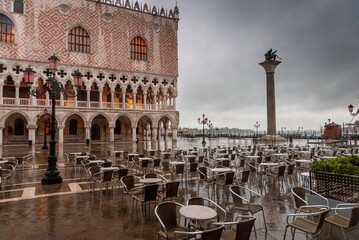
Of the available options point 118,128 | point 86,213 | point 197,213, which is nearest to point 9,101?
point 118,128

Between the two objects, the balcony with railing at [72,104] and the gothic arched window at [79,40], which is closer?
the balcony with railing at [72,104]

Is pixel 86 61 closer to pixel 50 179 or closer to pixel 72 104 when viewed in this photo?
pixel 72 104

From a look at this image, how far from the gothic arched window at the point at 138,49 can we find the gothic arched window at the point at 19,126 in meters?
16.2

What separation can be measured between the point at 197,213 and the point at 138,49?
104 feet

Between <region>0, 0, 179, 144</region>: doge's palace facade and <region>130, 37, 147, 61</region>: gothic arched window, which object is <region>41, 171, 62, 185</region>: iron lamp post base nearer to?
<region>0, 0, 179, 144</region>: doge's palace facade

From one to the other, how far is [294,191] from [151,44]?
31.6 m

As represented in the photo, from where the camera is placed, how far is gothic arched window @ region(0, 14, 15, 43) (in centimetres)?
2472

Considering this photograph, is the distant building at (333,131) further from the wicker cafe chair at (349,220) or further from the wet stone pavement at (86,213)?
the wicker cafe chair at (349,220)

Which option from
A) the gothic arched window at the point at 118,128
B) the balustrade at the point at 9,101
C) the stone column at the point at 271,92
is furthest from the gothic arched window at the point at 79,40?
the stone column at the point at 271,92

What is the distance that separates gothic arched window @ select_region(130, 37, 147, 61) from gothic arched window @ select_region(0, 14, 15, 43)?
1365 cm

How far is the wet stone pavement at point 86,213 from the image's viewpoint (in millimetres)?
3833

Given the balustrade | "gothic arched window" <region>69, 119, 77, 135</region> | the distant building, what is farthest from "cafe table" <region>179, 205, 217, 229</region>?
"gothic arched window" <region>69, 119, 77, 135</region>

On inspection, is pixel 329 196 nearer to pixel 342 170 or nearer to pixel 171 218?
pixel 342 170

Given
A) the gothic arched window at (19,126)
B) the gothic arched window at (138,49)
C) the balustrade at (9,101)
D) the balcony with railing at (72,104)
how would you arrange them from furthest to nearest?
the gothic arched window at (138,49)
the gothic arched window at (19,126)
the balcony with railing at (72,104)
the balustrade at (9,101)
